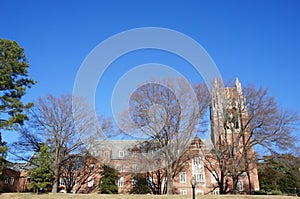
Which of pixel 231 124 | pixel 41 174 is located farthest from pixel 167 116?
pixel 41 174

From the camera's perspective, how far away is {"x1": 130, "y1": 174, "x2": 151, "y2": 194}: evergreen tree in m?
32.2

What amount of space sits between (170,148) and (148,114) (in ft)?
11.6

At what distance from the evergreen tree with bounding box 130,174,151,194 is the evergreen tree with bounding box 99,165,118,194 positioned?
2.57m

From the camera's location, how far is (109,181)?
1237 inches

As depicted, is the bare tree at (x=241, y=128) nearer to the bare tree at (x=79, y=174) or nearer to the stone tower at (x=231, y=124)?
the stone tower at (x=231, y=124)

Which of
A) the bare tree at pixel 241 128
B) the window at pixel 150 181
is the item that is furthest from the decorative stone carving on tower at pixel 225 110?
the window at pixel 150 181

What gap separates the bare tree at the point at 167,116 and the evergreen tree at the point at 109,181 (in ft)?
32.7

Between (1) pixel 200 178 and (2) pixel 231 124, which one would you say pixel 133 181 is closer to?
(1) pixel 200 178

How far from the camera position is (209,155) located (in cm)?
2873

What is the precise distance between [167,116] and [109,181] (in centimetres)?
1356

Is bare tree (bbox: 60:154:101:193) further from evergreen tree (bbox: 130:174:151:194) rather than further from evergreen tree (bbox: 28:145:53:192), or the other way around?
evergreen tree (bbox: 28:145:53:192)

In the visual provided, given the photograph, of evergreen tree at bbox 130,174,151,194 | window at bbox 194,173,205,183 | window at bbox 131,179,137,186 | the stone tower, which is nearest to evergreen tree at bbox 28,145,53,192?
evergreen tree at bbox 130,174,151,194

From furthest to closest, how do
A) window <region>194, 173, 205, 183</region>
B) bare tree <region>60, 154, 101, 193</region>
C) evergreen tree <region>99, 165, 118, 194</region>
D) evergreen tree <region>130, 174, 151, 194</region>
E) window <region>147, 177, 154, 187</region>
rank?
window <region>194, 173, 205, 183</region>, window <region>147, 177, 154, 187</region>, bare tree <region>60, 154, 101, 193</region>, evergreen tree <region>130, 174, 151, 194</region>, evergreen tree <region>99, 165, 118, 194</region>

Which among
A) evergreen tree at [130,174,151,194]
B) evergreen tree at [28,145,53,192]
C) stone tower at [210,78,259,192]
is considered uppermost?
stone tower at [210,78,259,192]
